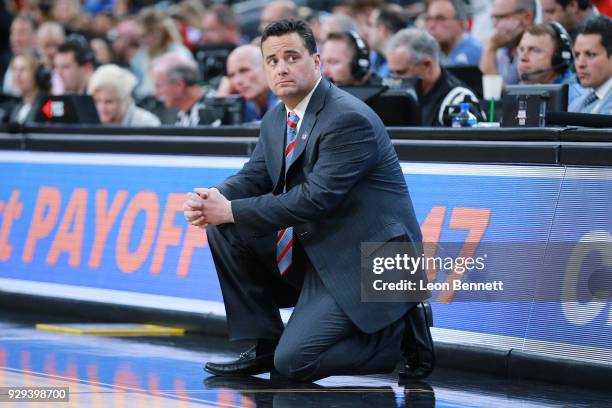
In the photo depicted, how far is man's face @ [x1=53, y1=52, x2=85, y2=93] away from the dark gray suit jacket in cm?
631

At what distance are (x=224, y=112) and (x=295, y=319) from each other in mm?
3267

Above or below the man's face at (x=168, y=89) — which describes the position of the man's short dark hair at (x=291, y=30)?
below

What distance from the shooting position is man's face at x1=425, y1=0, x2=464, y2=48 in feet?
34.9

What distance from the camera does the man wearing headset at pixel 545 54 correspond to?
822 centimetres

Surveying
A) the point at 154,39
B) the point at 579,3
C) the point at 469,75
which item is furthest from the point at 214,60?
the point at 579,3

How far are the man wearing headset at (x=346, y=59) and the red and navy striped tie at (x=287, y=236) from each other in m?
3.19

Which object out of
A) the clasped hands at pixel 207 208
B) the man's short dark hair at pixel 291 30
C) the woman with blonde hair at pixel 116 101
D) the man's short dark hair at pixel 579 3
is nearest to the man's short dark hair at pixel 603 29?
the man's short dark hair at pixel 579 3

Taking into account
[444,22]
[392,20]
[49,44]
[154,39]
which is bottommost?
[444,22]

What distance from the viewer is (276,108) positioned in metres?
6.34

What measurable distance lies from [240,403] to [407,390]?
88cm

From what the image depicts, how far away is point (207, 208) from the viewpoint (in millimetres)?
5848

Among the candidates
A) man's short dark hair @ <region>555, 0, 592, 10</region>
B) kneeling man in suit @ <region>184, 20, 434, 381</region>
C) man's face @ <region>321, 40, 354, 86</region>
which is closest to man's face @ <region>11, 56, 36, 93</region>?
man's face @ <region>321, 40, 354, 86</region>

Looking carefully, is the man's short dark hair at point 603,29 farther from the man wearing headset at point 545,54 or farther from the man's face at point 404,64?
the man's face at point 404,64

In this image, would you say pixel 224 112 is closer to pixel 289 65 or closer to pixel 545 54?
pixel 545 54
